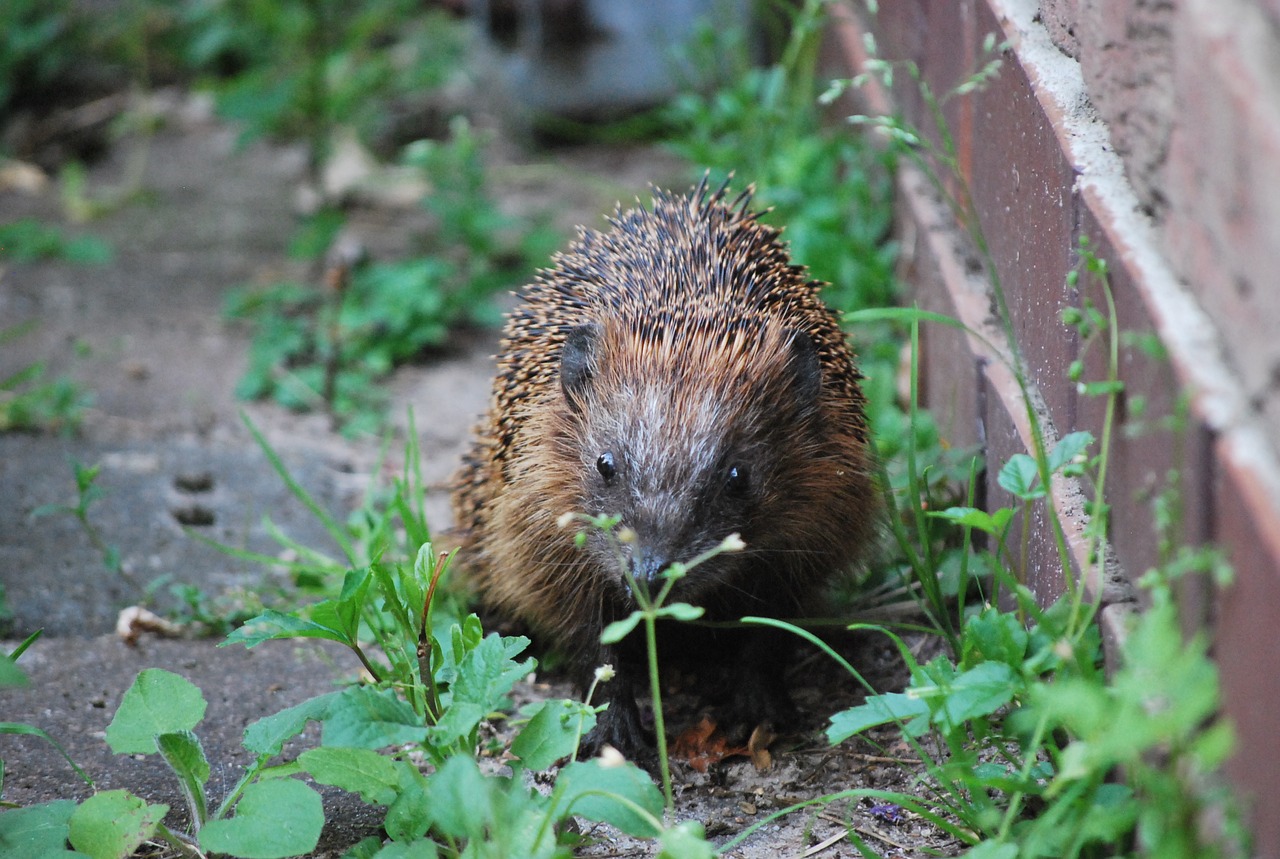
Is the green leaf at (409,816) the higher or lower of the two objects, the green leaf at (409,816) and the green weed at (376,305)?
the higher

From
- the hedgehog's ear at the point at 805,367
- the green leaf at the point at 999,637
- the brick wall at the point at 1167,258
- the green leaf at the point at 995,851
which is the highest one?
the brick wall at the point at 1167,258

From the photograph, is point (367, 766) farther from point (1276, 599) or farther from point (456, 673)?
point (1276, 599)

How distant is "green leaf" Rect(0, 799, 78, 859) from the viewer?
2.71 meters

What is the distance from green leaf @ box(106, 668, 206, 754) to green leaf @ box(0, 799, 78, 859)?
0.17 metres

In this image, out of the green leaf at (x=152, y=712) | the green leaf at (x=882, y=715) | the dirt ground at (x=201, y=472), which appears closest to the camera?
the green leaf at (x=882, y=715)

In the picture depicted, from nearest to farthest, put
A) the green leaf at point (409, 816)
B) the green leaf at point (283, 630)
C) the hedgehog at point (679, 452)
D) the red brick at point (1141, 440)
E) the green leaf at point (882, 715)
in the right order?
the red brick at point (1141, 440) < the green leaf at point (882, 715) < the green leaf at point (409, 816) < the green leaf at point (283, 630) < the hedgehog at point (679, 452)

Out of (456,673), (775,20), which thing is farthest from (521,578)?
(775,20)

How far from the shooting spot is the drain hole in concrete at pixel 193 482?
5172 millimetres

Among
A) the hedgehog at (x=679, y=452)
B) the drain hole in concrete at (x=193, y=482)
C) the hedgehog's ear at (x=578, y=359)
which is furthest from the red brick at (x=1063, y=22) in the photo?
the drain hole in concrete at (x=193, y=482)

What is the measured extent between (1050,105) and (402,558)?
254 centimetres

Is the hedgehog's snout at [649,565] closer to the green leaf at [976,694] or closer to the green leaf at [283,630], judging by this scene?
the green leaf at [283,630]

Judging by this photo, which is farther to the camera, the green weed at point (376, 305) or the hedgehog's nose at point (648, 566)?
the green weed at point (376, 305)

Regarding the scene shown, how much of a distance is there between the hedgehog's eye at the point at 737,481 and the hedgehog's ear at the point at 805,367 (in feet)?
1.15

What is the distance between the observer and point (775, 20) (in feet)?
23.5
